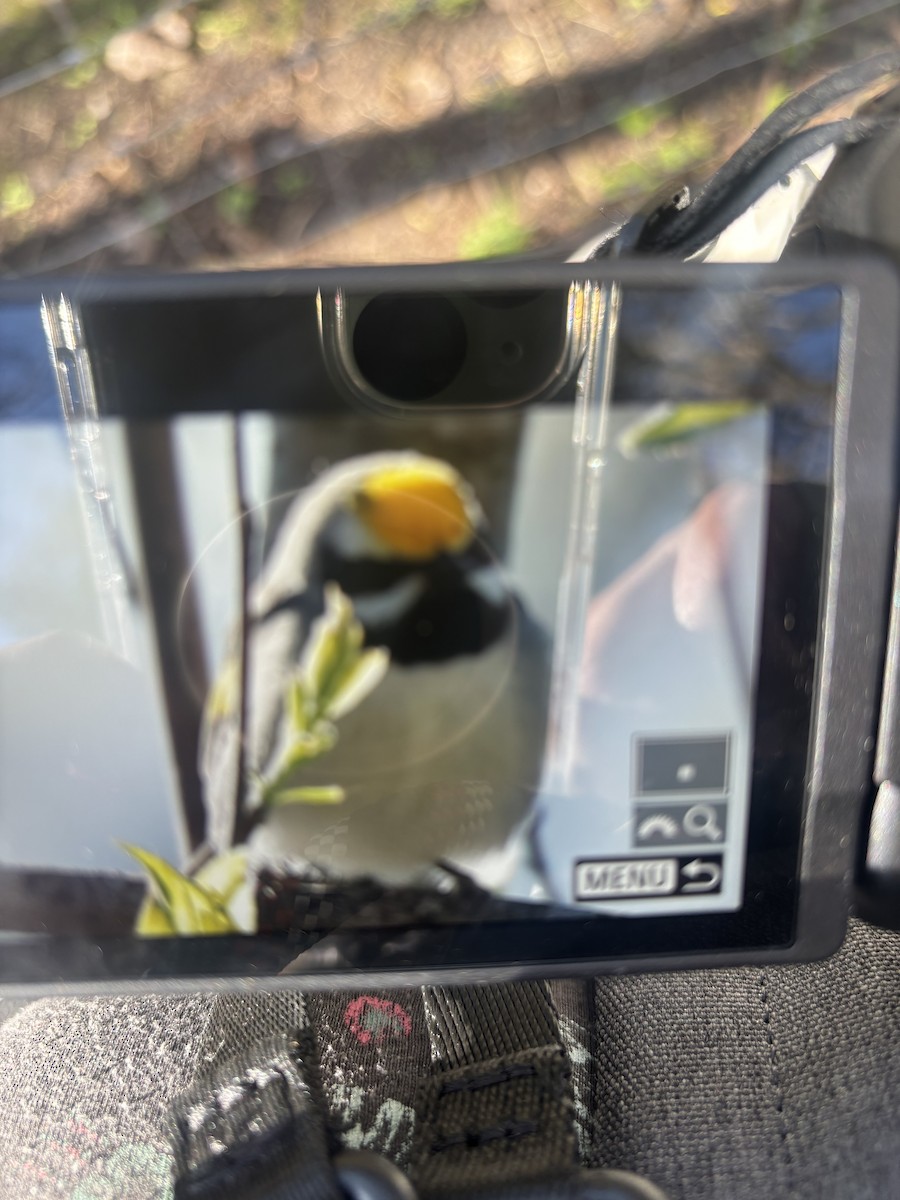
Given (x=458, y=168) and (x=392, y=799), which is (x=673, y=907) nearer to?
(x=392, y=799)

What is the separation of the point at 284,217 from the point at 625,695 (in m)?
0.67

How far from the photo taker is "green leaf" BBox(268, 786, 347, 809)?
0.44 metres

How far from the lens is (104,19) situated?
2.90 feet

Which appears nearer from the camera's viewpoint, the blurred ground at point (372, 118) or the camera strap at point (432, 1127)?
the camera strap at point (432, 1127)

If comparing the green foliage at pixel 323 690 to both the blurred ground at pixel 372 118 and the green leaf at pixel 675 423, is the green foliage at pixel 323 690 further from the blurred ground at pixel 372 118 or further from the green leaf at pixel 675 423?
the blurred ground at pixel 372 118

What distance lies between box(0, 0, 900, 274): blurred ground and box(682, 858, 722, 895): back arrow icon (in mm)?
638

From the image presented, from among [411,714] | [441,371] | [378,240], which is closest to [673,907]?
[411,714]

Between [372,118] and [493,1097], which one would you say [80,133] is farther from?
[493,1097]

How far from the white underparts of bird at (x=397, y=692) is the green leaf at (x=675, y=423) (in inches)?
3.1

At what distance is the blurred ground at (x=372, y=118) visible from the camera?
0.87 meters

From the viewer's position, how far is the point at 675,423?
409mm

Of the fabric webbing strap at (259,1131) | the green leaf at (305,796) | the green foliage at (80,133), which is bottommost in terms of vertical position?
the fabric webbing strap at (259,1131)

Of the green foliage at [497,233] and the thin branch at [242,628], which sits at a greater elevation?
the green foliage at [497,233]

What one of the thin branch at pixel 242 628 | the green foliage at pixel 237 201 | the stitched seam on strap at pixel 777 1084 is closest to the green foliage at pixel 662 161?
the green foliage at pixel 237 201
